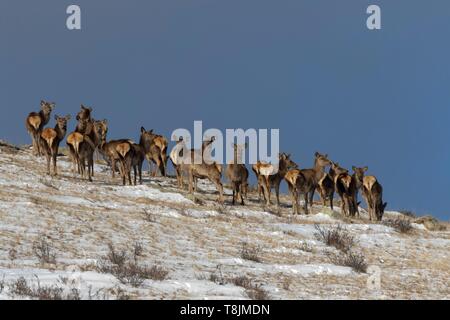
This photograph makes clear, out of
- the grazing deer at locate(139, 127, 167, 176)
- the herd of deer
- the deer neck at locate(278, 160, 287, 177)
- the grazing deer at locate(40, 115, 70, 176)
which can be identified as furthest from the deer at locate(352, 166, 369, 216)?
the grazing deer at locate(40, 115, 70, 176)

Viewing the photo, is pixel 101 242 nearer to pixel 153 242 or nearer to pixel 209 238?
pixel 153 242

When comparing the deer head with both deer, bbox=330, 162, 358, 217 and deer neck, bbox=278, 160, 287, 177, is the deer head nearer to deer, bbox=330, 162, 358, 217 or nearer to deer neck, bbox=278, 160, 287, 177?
deer neck, bbox=278, 160, 287, 177

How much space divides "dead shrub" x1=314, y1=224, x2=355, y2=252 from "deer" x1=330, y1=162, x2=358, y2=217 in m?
8.10

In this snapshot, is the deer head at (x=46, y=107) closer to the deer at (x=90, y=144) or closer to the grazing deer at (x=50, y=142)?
the deer at (x=90, y=144)

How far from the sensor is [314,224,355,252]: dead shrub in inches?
729

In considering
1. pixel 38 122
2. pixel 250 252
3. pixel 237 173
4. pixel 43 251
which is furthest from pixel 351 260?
pixel 38 122

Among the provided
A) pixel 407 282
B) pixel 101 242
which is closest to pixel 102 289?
pixel 101 242

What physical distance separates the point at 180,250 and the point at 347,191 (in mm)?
12811

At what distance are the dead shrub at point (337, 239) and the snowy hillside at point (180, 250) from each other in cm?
13

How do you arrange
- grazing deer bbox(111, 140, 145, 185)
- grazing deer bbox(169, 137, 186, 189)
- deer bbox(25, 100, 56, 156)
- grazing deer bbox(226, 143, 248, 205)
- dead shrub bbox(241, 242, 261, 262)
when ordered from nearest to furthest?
dead shrub bbox(241, 242, 261, 262), grazing deer bbox(226, 143, 248, 205), grazing deer bbox(111, 140, 145, 185), grazing deer bbox(169, 137, 186, 189), deer bbox(25, 100, 56, 156)

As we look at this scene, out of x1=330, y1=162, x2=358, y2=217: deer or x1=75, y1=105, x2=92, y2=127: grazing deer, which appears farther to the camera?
x1=75, y1=105, x2=92, y2=127: grazing deer

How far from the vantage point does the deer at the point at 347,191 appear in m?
28.3

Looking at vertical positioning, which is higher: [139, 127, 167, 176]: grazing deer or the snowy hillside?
[139, 127, 167, 176]: grazing deer

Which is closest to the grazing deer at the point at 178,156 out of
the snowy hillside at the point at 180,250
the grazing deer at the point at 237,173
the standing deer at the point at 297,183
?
the grazing deer at the point at 237,173
